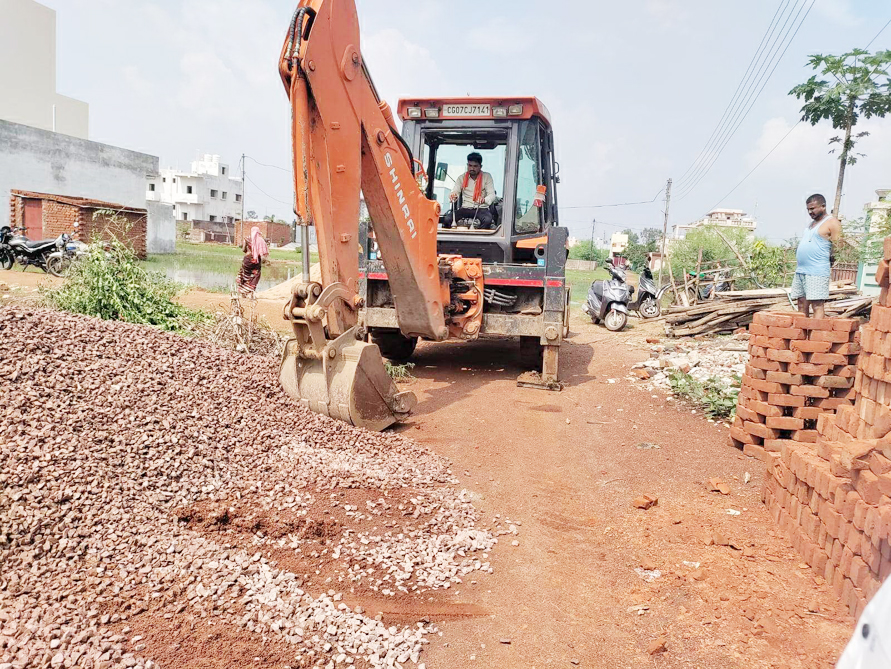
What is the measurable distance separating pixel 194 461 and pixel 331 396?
51.6 inches

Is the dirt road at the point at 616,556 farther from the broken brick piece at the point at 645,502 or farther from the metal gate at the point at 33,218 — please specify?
the metal gate at the point at 33,218

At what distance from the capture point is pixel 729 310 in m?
11.1

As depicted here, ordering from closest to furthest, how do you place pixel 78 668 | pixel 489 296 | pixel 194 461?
pixel 78 668 < pixel 194 461 < pixel 489 296

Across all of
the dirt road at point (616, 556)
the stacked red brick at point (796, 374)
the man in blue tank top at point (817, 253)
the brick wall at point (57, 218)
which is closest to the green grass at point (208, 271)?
the brick wall at point (57, 218)

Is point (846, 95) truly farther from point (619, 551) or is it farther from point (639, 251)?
point (639, 251)

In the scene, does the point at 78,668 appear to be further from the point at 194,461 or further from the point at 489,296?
the point at 489,296

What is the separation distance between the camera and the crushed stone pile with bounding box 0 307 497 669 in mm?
2439

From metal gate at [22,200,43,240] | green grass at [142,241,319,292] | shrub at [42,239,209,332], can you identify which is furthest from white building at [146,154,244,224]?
shrub at [42,239,209,332]

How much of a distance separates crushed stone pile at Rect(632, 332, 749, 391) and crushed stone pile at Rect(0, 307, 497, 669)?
A: 3977mm

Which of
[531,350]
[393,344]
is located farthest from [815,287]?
[393,344]

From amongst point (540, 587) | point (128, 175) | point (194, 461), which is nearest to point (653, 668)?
point (540, 587)

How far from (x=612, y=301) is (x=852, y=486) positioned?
33.4 feet

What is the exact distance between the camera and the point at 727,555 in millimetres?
3340

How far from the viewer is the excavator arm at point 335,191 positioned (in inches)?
182
